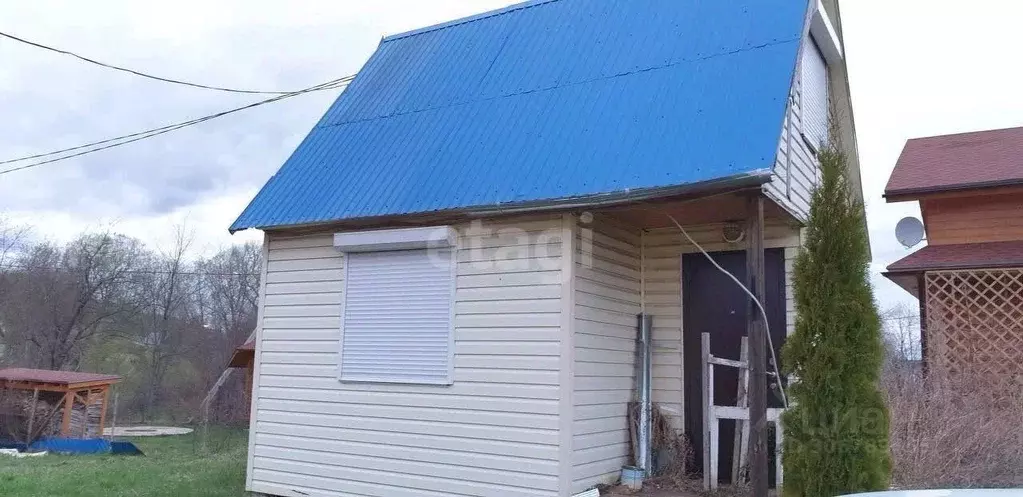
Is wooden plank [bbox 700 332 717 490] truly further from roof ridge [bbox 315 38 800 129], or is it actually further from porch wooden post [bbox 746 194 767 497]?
roof ridge [bbox 315 38 800 129]

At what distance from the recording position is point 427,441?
6.94 metres

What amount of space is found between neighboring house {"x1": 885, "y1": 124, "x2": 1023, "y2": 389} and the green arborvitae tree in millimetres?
5269

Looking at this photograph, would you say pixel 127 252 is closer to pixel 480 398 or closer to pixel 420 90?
pixel 420 90

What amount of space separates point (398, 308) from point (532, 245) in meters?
1.59

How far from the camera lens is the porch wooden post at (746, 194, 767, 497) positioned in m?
5.52

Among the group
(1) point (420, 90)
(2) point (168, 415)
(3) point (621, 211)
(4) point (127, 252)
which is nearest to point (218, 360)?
(2) point (168, 415)

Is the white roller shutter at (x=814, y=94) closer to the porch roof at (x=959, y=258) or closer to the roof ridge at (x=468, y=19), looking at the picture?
the roof ridge at (x=468, y=19)

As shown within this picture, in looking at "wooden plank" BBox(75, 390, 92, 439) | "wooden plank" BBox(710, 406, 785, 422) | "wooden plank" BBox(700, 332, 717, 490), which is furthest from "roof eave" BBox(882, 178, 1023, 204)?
"wooden plank" BBox(75, 390, 92, 439)

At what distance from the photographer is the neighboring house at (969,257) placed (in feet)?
35.1

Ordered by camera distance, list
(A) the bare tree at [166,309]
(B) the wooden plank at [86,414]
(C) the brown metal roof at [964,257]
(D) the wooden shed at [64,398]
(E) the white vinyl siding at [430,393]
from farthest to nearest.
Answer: (A) the bare tree at [166,309]
(B) the wooden plank at [86,414]
(D) the wooden shed at [64,398]
(C) the brown metal roof at [964,257]
(E) the white vinyl siding at [430,393]

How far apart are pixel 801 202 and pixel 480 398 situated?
11.9 feet

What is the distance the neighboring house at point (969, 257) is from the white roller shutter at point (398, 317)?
6.54m

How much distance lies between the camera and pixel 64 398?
20828 millimetres

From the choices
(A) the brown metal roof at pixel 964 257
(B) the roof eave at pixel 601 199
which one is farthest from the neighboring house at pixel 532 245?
(A) the brown metal roof at pixel 964 257
